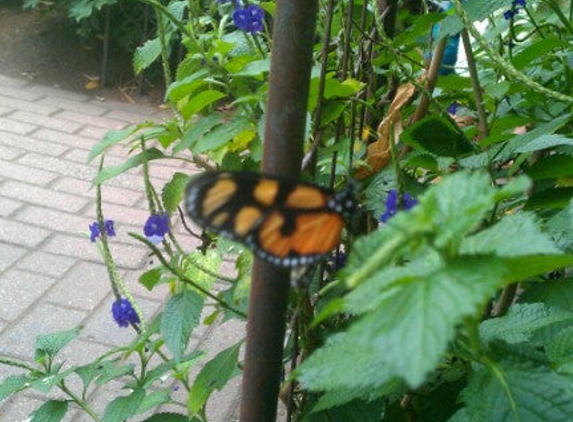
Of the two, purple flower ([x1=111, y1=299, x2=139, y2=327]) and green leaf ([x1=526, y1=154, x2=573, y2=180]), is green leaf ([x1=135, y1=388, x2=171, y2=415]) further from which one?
green leaf ([x1=526, y1=154, x2=573, y2=180])

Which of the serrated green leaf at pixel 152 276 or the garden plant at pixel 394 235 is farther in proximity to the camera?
the serrated green leaf at pixel 152 276

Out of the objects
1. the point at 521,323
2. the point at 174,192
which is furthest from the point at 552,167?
the point at 174,192

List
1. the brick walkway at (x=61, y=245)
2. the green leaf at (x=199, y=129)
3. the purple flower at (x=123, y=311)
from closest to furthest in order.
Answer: the green leaf at (x=199, y=129) < the purple flower at (x=123, y=311) < the brick walkway at (x=61, y=245)

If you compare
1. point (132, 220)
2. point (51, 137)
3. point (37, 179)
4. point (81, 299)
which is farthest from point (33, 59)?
point (81, 299)

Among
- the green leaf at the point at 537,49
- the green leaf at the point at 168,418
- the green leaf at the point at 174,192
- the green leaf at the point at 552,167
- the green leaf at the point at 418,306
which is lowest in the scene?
the green leaf at the point at 168,418

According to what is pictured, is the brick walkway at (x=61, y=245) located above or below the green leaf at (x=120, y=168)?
below

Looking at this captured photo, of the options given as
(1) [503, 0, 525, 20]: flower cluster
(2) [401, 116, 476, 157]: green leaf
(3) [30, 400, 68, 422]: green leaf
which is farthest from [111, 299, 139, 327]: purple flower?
(1) [503, 0, 525, 20]: flower cluster

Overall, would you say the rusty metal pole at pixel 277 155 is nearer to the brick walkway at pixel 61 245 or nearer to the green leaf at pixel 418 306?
the green leaf at pixel 418 306

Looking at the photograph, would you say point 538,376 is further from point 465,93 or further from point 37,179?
point 37,179

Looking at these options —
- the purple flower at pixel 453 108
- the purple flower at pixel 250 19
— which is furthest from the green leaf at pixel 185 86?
the purple flower at pixel 453 108
